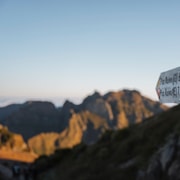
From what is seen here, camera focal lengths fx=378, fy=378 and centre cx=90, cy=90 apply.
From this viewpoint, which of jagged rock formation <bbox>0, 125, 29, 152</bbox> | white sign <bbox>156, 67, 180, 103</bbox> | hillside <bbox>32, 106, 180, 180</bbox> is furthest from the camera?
jagged rock formation <bbox>0, 125, 29, 152</bbox>

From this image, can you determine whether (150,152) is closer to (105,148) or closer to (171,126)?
(171,126)

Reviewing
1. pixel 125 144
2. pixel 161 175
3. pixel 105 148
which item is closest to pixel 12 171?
pixel 105 148

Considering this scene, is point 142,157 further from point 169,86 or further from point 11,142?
point 11,142

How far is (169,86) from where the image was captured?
7484mm

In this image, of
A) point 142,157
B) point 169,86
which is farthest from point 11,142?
point 169,86

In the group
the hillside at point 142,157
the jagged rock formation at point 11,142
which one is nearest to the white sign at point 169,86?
the hillside at point 142,157

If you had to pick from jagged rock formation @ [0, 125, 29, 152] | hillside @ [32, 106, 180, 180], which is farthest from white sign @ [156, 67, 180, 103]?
jagged rock formation @ [0, 125, 29, 152]

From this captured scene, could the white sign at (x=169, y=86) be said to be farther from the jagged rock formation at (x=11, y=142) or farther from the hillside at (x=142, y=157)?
the jagged rock formation at (x=11, y=142)

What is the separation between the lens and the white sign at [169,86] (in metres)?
7.05

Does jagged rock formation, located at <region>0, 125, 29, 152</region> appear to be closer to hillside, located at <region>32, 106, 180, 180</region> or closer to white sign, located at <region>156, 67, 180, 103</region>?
hillside, located at <region>32, 106, 180, 180</region>

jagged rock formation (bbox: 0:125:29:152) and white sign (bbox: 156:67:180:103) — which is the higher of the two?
white sign (bbox: 156:67:180:103)

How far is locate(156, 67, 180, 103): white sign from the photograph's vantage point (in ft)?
23.1

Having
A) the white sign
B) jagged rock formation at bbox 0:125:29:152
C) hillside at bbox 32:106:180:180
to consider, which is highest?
the white sign

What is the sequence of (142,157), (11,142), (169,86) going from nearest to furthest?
(169,86) → (142,157) → (11,142)
